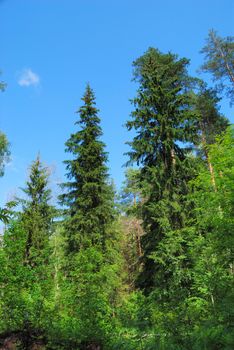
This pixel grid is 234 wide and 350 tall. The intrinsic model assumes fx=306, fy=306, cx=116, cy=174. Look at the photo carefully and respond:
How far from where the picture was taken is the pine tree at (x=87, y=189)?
15791 millimetres

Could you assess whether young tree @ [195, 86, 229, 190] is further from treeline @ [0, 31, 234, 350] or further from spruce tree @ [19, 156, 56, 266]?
spruce tree @ [19, 156, 56, 266]

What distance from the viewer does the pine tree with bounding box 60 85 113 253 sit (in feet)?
51.8

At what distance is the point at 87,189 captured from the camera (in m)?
16.4

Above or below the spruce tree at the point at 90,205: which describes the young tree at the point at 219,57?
above

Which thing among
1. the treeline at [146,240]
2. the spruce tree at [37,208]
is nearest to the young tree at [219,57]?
the treeline at [146,240]

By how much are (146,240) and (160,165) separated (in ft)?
11.1

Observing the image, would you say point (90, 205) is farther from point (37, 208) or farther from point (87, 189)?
point (37, 208)

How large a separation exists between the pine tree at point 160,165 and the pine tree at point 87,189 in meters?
2.98

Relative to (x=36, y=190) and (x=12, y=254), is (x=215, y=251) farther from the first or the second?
(x=36, y=190)

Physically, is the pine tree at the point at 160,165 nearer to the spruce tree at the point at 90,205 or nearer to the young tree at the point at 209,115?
the spruce tree at the point at 90,205

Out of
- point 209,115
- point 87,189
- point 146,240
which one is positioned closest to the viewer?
point 146,240

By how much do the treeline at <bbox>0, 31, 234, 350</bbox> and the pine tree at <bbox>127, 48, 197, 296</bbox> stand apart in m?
0.05

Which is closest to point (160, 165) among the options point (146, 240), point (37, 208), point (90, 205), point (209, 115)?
point (146, 240)

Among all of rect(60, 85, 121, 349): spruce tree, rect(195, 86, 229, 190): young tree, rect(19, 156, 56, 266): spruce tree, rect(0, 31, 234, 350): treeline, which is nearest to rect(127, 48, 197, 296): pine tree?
rect(0, 31, 234, 350): treeline
